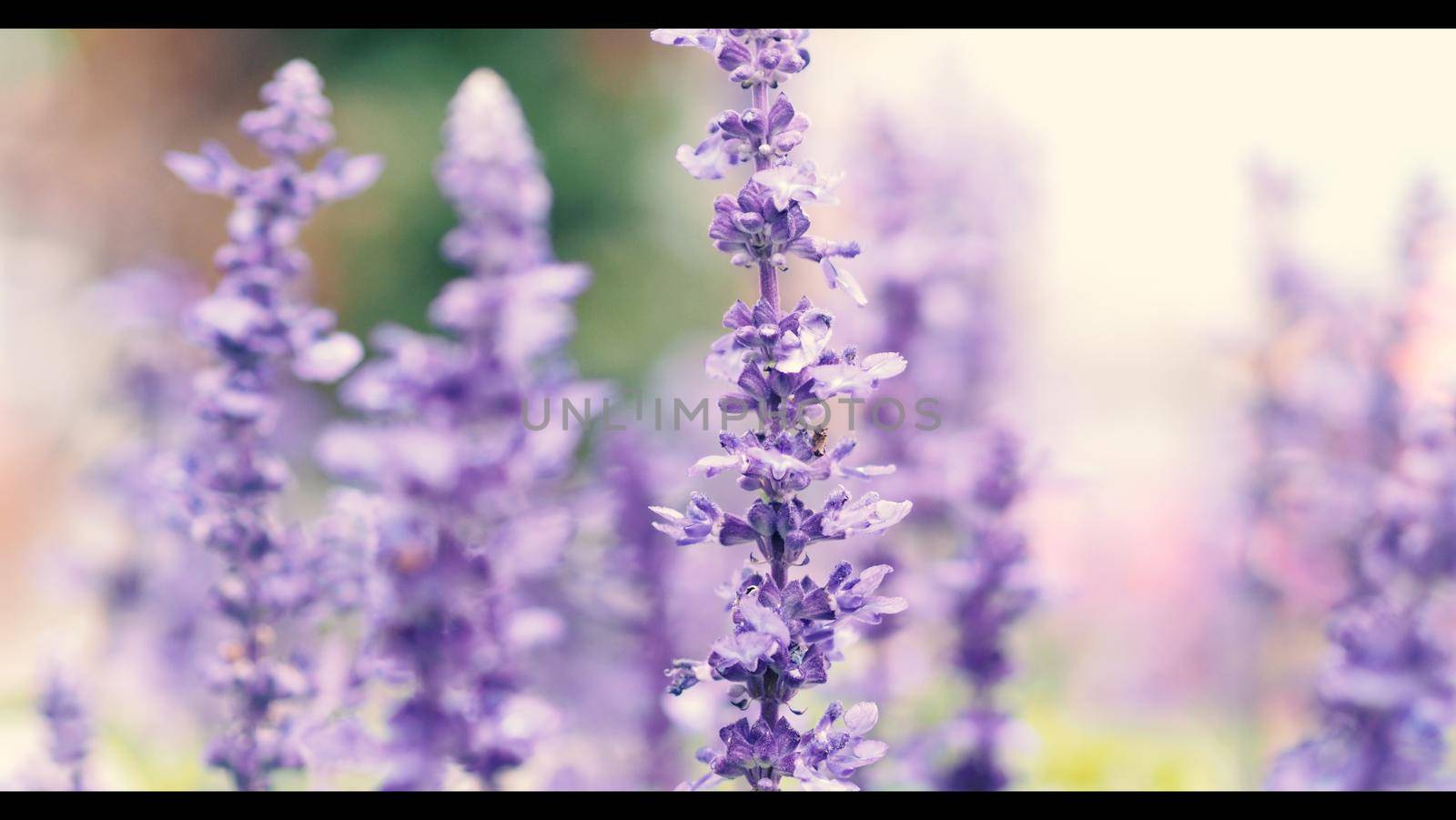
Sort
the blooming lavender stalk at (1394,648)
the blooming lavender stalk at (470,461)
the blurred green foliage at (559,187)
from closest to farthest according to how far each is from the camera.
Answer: the blooming lavender stalk at (470,461), the blooming lavender stalk at (1394,648), the blurred green foliage at (559,187)

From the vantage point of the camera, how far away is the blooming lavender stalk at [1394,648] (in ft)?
10.1

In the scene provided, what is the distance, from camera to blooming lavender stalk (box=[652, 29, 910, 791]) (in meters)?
1.80

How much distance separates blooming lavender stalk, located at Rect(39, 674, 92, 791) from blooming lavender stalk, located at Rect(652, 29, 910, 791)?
169cm

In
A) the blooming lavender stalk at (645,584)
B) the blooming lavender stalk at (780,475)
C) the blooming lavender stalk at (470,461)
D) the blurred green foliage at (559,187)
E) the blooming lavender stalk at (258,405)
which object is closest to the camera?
the blooming lavender stalk at (780,475)

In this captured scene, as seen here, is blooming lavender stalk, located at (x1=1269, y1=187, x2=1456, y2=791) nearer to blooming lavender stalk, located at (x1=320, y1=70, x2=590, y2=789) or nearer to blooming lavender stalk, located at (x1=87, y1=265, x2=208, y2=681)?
blooming lavender stalk, located at (x1=320, y1=70, x2=590, y2=789)

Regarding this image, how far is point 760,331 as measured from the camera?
181 cm

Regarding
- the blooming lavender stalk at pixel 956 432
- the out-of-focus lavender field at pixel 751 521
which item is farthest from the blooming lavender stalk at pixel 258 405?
the blooming lavender stalk at pixel 956 432

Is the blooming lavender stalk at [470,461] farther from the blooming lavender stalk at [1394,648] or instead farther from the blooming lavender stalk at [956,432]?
the blooming lavender stalk at [1394,648]

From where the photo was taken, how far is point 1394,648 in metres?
3.11

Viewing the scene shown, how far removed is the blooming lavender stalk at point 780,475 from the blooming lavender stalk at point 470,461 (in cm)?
105

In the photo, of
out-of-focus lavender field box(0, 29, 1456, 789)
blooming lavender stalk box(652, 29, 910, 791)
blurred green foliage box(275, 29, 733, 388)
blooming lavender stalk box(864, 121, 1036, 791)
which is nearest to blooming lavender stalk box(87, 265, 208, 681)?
out-of-focus lavender field box(0, 29, 1456, 789)

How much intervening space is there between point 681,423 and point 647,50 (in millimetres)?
6726

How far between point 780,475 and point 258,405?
1.36 meters

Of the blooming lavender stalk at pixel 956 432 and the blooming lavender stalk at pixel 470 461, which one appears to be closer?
the blooming lavender stalk at pixel 470 461
